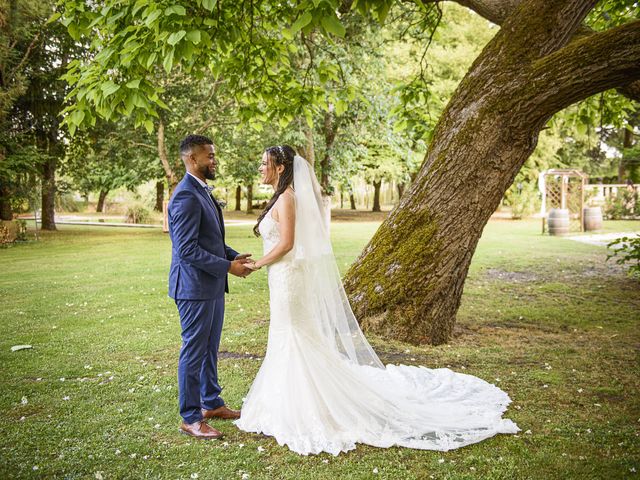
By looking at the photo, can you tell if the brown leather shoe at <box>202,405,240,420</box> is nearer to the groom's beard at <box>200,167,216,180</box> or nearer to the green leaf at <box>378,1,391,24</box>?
the groom's beard at <box>200,167,216,180</box>

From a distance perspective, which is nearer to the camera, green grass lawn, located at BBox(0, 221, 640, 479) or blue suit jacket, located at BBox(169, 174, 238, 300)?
green grass lawn, located at BBox(0, 221, 640, 479)

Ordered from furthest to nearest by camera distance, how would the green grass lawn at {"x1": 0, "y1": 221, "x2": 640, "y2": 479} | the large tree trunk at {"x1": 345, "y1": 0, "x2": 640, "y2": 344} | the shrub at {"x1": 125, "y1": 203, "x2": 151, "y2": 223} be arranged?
the shrub at {"x1": 125, "y1": 203, "x2": 151, "y2": 223} < the large tree trunk at {"x1": 345, "y1": 0, "x2": 640, "y2": 344} < the green grass lawn at {"x1": 0, "y1": 221, "x2": 640, "y2": 479}

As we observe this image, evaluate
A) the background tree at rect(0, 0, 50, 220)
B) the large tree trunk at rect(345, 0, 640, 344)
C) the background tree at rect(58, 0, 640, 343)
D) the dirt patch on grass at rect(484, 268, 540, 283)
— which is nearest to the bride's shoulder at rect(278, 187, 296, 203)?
the background tree at rect(58, 0, 640, 343)

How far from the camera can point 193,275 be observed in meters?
4.23

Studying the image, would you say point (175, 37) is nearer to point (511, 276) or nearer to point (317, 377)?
point (317, 377)

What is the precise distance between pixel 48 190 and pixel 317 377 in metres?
25.1

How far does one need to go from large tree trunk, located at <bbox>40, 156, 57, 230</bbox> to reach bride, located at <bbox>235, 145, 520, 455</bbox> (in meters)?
22.5

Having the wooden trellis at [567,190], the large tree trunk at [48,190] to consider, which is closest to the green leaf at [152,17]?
the large tree trunk at [48,190]

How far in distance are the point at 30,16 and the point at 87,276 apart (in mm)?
14667

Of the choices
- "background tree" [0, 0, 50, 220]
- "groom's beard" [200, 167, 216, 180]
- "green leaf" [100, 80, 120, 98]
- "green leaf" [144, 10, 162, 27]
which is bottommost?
"groom's beard" [200, 167, 216, 180]

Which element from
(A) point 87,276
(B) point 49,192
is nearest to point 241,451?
(A) point 87,276

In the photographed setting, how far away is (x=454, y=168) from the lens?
6.68 metres

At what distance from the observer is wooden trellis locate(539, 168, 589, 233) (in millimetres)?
26078

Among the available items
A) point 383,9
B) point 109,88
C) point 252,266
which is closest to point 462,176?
point 252,266
